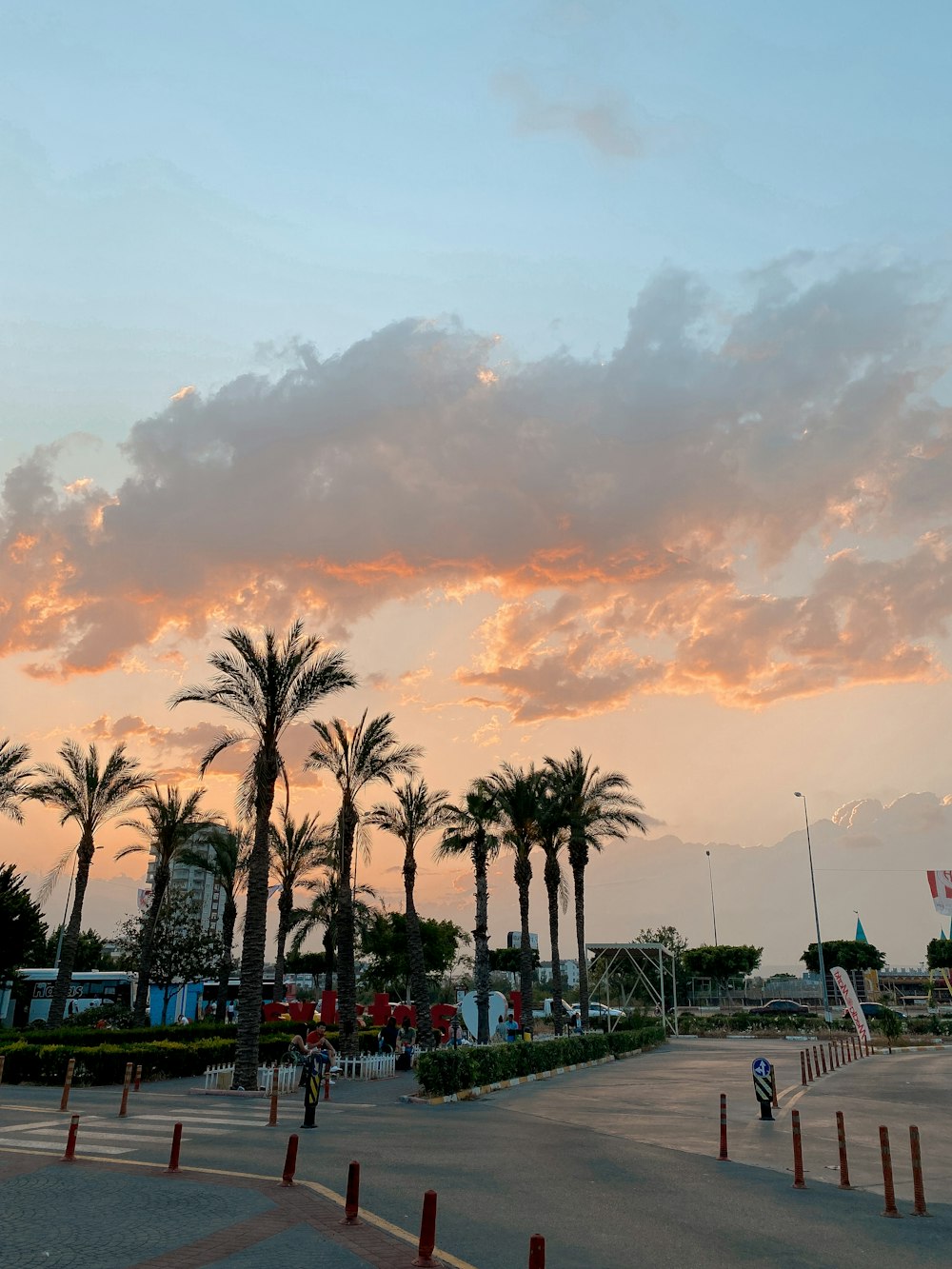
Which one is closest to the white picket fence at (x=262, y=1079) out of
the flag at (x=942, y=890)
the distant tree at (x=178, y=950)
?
the distant tree at (x=178, y=950)

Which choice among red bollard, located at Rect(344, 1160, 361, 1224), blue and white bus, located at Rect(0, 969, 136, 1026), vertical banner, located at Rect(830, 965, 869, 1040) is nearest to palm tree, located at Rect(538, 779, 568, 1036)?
vertical banner, located at Rect(830, 965, 869, 1040)

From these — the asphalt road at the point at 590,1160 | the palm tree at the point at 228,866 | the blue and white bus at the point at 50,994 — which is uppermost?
the palm tree at the point at 228,866

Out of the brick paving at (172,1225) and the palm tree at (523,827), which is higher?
the palm tree at (523,827)

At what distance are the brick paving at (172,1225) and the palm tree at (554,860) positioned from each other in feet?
97.0

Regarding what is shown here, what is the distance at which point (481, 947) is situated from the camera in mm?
38844

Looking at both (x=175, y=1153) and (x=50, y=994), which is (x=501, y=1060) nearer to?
(x=175, y=1153)

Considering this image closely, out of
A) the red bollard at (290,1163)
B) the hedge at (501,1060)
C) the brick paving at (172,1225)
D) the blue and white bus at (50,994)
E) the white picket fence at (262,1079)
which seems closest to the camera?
the brick paving at (172,1225)

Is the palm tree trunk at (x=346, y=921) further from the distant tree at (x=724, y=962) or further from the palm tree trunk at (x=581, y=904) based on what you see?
the distant tree at (x=724, y=962)

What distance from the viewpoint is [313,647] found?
91.4 ft

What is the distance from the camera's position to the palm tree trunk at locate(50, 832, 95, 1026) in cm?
3628

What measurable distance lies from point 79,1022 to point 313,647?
28350 millimetres

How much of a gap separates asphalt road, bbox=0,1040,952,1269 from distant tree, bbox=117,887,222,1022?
31.3m

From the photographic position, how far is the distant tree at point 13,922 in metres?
42.7

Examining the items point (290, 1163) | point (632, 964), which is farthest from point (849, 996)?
point (290, 1163)
